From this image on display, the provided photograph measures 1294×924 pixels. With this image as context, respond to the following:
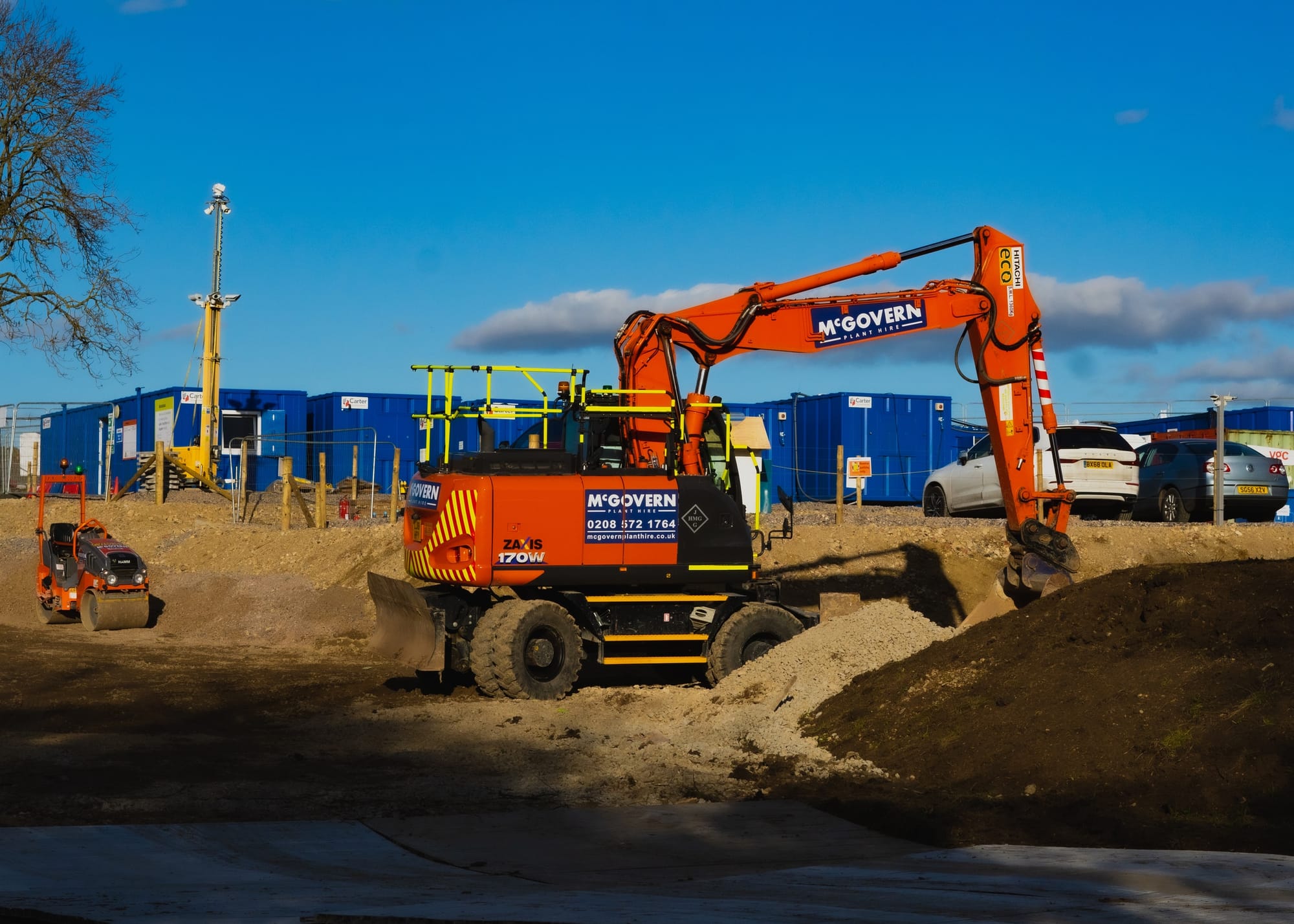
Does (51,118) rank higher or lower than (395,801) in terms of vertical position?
higher

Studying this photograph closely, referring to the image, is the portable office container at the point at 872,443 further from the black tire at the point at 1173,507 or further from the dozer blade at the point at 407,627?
the dozer blade at the point at 407,627

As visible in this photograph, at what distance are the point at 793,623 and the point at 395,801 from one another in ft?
18.0

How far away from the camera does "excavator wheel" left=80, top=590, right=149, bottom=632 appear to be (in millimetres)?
18250

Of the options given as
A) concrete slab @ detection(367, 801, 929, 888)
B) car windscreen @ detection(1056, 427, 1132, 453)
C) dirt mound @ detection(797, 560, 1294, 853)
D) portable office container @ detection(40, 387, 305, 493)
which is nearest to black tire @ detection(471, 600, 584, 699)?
dirt mound @ detection(797, 560, 1294, 853)

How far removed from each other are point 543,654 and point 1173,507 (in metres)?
13.9

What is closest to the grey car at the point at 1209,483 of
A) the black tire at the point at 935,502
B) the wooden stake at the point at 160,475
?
the black tire at the point at 935,502

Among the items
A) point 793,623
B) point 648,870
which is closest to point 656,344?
point 793,623

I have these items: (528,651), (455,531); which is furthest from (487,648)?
(455,531)

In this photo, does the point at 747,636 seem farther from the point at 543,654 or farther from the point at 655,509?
the point at 543,654

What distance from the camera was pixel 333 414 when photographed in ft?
125

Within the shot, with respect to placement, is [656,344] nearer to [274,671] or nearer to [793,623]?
[793,623]

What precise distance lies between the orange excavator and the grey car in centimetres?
1002

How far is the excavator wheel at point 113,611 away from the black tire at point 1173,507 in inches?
644

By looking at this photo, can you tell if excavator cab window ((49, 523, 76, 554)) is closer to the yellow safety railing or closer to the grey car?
the yellow safety railing
